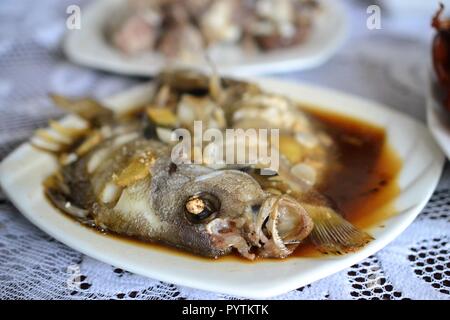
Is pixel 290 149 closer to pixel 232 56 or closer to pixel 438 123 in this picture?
pixel 438 123

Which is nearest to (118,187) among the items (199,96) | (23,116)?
(199,96)

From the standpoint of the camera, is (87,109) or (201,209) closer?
(201,209)

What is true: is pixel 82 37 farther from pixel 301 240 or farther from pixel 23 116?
pixel 301 240

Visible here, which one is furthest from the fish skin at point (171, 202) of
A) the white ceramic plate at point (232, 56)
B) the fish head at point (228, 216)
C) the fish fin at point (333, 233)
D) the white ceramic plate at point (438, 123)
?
the white ceramic plate at point (232, 56)

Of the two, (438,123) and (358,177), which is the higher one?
(438,123)

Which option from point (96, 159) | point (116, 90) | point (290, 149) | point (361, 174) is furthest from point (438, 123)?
point (116, 90)

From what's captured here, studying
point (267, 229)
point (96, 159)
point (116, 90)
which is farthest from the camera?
point (116, 90)

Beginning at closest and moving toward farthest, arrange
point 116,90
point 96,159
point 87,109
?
point 96,159 < point 87,109 < point 116,90
